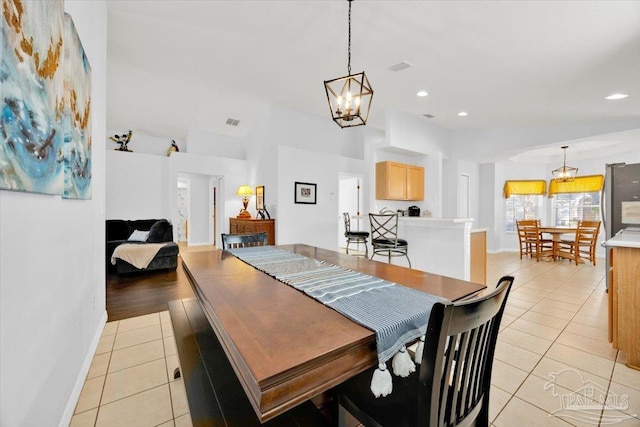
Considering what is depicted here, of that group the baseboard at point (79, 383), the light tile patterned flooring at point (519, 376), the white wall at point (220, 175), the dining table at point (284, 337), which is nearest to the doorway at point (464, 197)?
the light tile patterned flooring at point (519, 376)

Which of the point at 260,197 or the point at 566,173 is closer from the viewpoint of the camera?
the point at 260,197

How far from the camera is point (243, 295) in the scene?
1.19 metres

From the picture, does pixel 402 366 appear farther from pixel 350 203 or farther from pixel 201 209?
pixel 201 209

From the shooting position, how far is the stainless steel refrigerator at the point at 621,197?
Result: 348cm

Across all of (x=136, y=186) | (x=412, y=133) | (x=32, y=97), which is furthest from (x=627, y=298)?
(x=136, y=186)

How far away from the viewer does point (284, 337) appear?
0.81 meters

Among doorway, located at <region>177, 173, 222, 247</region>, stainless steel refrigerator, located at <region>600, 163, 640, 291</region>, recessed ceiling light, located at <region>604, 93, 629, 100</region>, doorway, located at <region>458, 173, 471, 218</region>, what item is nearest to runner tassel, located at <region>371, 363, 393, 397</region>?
stainless steel refrigerator, located at <region>600, 163, 640, 291</region>

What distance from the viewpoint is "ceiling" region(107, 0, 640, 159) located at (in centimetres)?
260

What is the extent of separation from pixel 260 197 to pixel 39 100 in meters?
4.92

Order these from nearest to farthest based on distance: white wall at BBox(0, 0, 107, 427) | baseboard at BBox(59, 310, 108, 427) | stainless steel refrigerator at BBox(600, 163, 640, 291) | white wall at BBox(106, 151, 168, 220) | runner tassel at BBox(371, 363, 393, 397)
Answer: runner tassel at BBox(371, 363, 393, 397) → white wall at BBox(0, 0, 107, 427) → baseboard at BBox(59, 310, 108, 427) → stainless steel refrigerator at BBox(600, 163, 640, 291) → white wall at BBox(106, 151, 168, 220)

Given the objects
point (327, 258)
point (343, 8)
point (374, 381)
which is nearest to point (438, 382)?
point (374, 381)

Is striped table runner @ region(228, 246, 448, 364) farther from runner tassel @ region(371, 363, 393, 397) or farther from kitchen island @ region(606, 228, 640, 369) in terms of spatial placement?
kitchen island @ region(606, 228, 640, 369)

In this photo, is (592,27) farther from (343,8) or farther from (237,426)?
(237,426)

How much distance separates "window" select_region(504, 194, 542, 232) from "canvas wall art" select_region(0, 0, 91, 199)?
9245 mm
